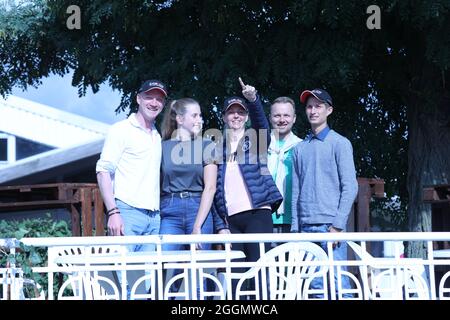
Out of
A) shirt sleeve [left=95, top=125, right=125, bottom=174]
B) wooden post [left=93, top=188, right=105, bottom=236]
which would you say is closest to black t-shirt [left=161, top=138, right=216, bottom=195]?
shirt sleeve [left=95, top=125, right=125, bottom=174]

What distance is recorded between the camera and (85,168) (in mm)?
18547

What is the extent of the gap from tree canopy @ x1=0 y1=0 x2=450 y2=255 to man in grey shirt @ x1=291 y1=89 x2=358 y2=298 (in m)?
4.39

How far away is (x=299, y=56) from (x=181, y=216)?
5.89 m

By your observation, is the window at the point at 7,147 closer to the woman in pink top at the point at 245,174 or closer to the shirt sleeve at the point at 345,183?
the woman in pink top at the point at 245,174

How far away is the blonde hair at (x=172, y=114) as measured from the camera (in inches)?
262

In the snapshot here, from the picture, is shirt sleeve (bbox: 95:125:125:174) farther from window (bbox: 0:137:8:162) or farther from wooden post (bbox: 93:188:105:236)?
window (bbox: 0:137:8:162)

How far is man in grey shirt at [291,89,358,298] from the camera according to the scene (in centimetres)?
657

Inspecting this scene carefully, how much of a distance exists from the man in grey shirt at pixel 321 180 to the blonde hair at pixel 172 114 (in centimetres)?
78

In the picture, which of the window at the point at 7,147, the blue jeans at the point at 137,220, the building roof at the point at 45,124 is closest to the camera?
the blue jeans at the point at 137,220

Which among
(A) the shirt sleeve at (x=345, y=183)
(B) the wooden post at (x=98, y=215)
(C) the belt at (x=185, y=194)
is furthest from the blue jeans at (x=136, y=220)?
(B) the wooden post at (x=98, y=215)
